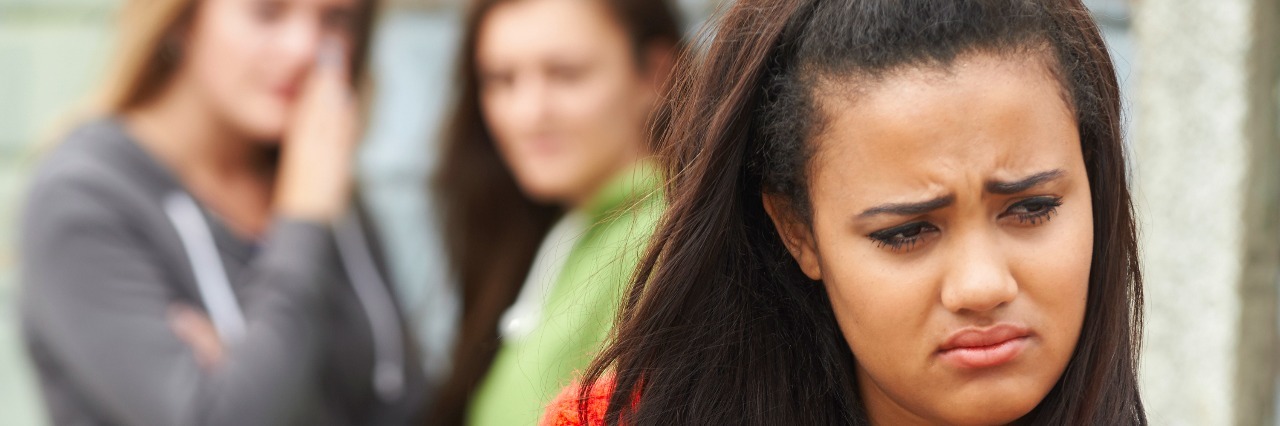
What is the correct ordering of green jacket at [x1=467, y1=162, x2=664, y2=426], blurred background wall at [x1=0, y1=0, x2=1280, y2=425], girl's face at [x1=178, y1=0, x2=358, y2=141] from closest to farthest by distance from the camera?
green jacket at [x1=467, y1=162, x2=664, y2=426] < blurred background wall at [x1=0, y1=0, x2=1280, y2=425] < girl's face at [x1=178, y1=0, x2=358, y2=141]

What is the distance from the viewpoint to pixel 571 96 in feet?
9.39

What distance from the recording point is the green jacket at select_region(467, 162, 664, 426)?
2.29 meters

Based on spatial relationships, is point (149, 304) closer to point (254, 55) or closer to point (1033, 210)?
point (254, 55)

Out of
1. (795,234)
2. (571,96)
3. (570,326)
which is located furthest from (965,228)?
(571,96)

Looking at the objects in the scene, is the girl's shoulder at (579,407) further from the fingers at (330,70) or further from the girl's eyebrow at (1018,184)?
the fingers at (330,70)

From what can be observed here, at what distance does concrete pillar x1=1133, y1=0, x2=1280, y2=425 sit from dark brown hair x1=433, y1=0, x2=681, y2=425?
967mm

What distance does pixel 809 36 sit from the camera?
1692mm

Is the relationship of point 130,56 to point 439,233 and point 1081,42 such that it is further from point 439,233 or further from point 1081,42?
point 1081,42

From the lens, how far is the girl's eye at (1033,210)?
157 cm

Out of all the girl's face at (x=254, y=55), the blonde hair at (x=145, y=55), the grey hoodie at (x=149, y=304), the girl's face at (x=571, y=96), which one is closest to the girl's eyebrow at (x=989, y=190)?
the girl's face at (x=571, y=96)

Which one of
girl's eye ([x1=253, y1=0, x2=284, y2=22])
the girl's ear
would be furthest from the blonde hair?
the girl's ear

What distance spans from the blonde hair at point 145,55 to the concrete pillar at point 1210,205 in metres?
1.94

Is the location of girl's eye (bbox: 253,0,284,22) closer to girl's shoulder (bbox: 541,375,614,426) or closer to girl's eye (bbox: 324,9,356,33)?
girl's eye (bbox: 324,9,356,33)

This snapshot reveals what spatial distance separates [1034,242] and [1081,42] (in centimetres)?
28
